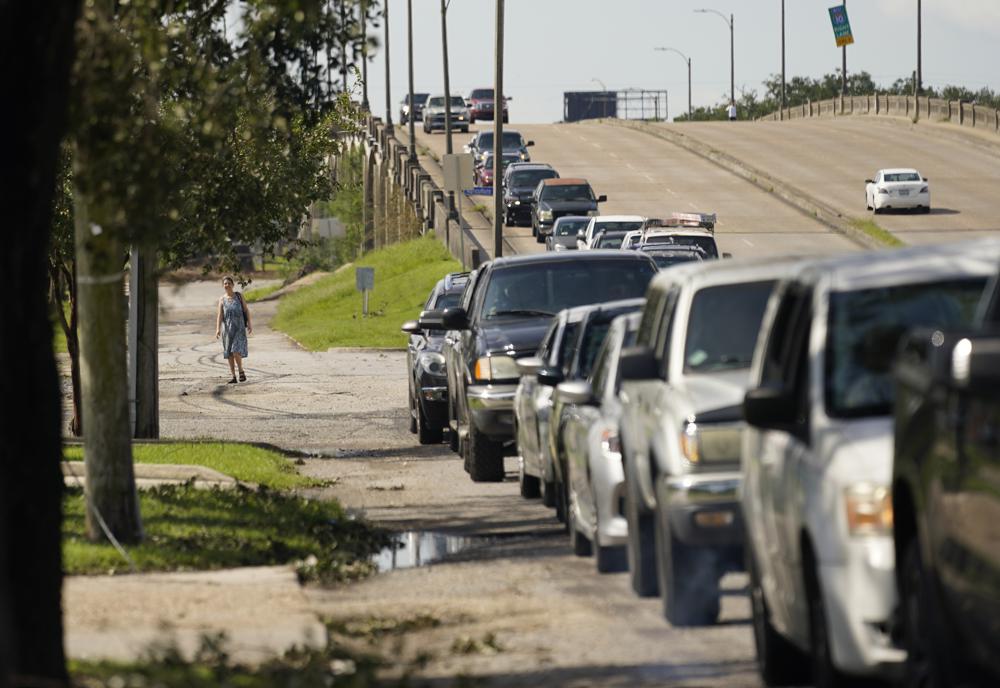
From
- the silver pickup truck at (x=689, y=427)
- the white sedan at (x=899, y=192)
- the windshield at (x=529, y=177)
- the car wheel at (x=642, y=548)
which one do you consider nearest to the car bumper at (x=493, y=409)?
the silver pickup truck at (x=689, y=427)

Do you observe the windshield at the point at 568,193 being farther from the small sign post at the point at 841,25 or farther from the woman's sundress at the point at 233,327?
the small sign post at the point at 841,25

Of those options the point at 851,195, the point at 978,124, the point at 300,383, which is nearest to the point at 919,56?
the point at 978,124

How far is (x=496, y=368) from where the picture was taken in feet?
63.4

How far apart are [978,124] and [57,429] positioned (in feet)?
286

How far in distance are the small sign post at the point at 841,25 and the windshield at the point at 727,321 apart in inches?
4148

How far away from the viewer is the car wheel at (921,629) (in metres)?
6.43

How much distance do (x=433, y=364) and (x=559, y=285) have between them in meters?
4.32

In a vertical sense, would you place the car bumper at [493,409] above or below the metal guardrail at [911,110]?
below

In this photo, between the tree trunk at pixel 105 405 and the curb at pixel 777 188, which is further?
the curb at pixel 777 188

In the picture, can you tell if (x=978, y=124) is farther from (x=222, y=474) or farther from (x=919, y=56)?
(x=222, y=474)

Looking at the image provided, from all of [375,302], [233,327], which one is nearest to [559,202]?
[375,302]

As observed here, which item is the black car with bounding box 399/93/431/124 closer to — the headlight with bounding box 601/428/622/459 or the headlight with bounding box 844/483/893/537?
the headlight with bounding box 601/428/622/459

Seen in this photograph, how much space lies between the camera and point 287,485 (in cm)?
1942

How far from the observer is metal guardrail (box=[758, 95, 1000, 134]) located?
9150 centimetres
